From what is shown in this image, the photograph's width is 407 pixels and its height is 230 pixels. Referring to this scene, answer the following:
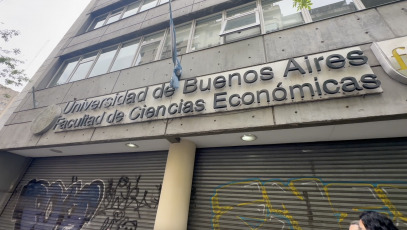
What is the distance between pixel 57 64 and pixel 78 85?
3.32 meters

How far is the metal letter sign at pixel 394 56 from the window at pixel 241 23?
2.75m

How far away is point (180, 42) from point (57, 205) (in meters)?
6.17

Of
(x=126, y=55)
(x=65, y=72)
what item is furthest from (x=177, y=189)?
(x=65, y=72)

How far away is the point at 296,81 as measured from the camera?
11.6ft

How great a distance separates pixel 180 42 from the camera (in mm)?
6398

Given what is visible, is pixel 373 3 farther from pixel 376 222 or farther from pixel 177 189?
pixel 177 189

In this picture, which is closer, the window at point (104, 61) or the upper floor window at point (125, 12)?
the window at point (104, 61)

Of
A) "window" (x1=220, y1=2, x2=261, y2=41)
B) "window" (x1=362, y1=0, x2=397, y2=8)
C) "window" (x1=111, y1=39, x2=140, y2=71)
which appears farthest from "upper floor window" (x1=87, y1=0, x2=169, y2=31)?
"window" (x1=362, y1=0, x2=397, y2=8)

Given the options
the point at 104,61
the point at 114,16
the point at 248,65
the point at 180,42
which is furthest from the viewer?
the point at 114,16

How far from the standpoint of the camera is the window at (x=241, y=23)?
5.27 metres

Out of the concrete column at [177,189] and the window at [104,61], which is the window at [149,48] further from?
the concrete column at [177,189]

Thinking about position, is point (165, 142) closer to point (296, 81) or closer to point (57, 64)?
point (296, 81)

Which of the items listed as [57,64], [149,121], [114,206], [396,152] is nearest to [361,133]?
[396,152]

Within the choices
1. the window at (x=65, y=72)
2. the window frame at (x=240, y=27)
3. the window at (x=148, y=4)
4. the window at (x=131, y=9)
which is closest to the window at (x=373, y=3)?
the window frame at (x=240, y=27)
